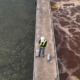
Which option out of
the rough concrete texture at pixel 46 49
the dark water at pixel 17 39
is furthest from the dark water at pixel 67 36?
the dark water at pixel 17 39

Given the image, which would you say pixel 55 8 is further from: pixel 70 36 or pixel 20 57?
pixel 20 57

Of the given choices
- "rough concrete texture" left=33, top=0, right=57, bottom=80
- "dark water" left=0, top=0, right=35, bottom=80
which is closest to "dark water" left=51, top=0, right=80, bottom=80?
"rough concrete texture" left=33, top=0, right=57, bottom=80

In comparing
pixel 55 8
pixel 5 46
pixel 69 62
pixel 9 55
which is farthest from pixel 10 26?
pixel 69 62

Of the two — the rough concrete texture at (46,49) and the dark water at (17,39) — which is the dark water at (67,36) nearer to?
the rough concrete texture at (46,49)

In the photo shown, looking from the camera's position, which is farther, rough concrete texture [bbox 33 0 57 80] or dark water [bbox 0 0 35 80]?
dark water [bbox 0 0 35 80]

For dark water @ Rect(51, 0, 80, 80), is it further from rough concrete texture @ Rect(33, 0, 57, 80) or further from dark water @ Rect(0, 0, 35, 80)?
dark water @ Rect(0, 0, 35, 80)
